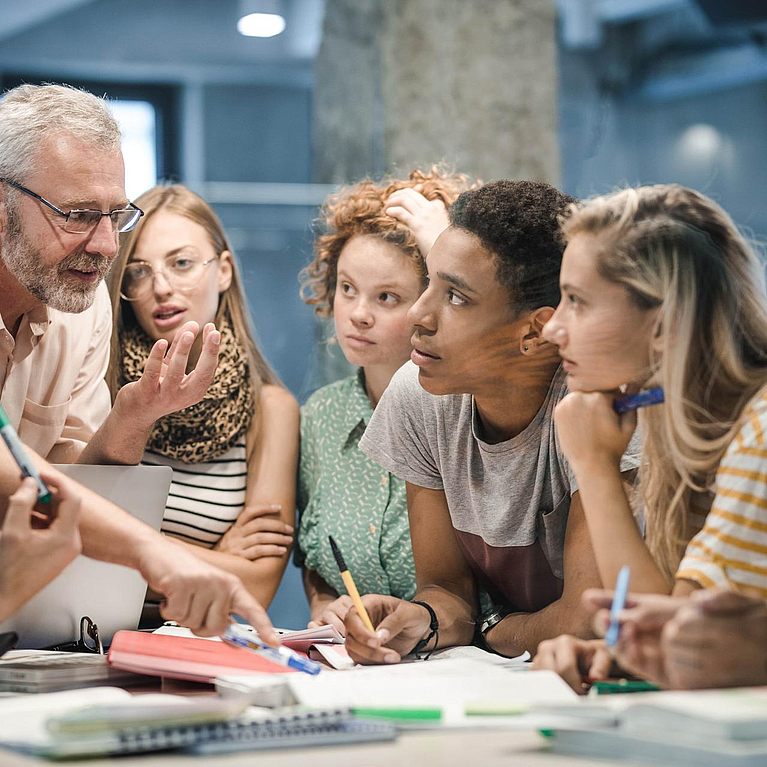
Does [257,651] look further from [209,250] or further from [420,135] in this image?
[420,135]

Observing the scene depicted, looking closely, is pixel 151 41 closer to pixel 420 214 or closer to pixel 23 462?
pixel 420 214

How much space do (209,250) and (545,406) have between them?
916 mm

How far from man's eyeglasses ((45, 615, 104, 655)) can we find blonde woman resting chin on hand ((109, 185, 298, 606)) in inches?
18.3

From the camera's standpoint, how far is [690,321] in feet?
3.94

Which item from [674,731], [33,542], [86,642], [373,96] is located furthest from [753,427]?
[373,96]

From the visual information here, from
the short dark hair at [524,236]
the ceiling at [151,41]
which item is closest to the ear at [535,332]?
the short dark hair at [524,236]

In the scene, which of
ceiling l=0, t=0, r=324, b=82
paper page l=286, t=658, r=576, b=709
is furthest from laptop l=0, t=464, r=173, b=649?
ceiling l=0, t=0, r=324, b=82

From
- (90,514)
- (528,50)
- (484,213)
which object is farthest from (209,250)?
(528,50)

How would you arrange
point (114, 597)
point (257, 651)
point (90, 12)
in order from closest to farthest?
point (257, 651)
point (114, 597)
point (90, 12)

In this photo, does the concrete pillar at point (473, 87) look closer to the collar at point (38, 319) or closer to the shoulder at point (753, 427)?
the collar at point (38, 319)

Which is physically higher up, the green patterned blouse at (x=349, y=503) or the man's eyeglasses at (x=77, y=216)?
the man's eyeglasses at (x=77, y=216)

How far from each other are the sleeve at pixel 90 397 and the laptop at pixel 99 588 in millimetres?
447

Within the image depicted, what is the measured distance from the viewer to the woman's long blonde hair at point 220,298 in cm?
212

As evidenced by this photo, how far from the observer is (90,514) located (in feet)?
4.28
